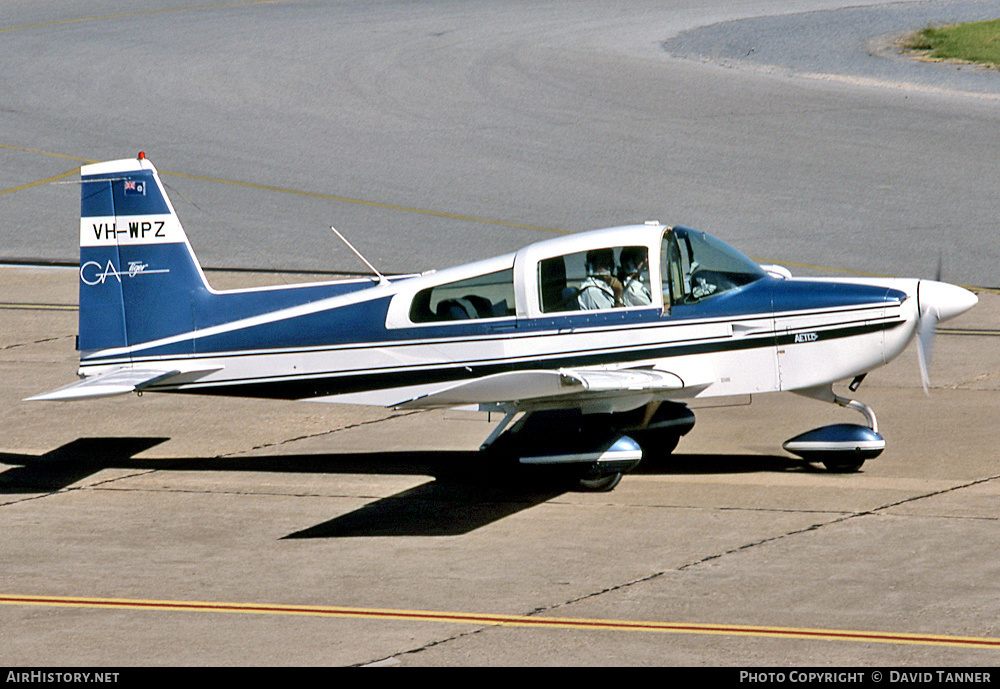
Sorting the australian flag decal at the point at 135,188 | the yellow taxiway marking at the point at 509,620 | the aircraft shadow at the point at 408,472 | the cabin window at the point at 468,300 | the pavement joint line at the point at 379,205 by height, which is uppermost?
the australian flag decal at the point at 135,188

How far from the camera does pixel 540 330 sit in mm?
10977

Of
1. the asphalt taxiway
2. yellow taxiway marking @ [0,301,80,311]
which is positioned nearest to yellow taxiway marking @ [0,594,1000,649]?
the asphalt taxiway

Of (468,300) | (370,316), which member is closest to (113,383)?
(370,316)

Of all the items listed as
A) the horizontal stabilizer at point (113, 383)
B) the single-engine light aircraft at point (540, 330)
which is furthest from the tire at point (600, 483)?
the horizontal stabilizer at point (113, 383)

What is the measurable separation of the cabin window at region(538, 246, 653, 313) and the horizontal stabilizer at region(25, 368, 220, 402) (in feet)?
10.4

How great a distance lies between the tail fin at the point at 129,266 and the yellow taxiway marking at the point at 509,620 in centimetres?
356

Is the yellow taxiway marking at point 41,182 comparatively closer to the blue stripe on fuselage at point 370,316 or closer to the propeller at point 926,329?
the blue stripe on fuselage at point 370,316

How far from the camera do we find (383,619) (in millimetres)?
8062

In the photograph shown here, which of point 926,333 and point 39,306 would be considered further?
point 39,306

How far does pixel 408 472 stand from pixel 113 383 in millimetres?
2719

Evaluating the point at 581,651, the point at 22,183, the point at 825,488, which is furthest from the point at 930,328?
the point at 22,183

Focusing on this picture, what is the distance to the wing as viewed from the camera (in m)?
9.61

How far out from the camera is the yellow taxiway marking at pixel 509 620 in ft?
24.6

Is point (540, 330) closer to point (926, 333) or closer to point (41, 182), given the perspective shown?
point (926, 333)
